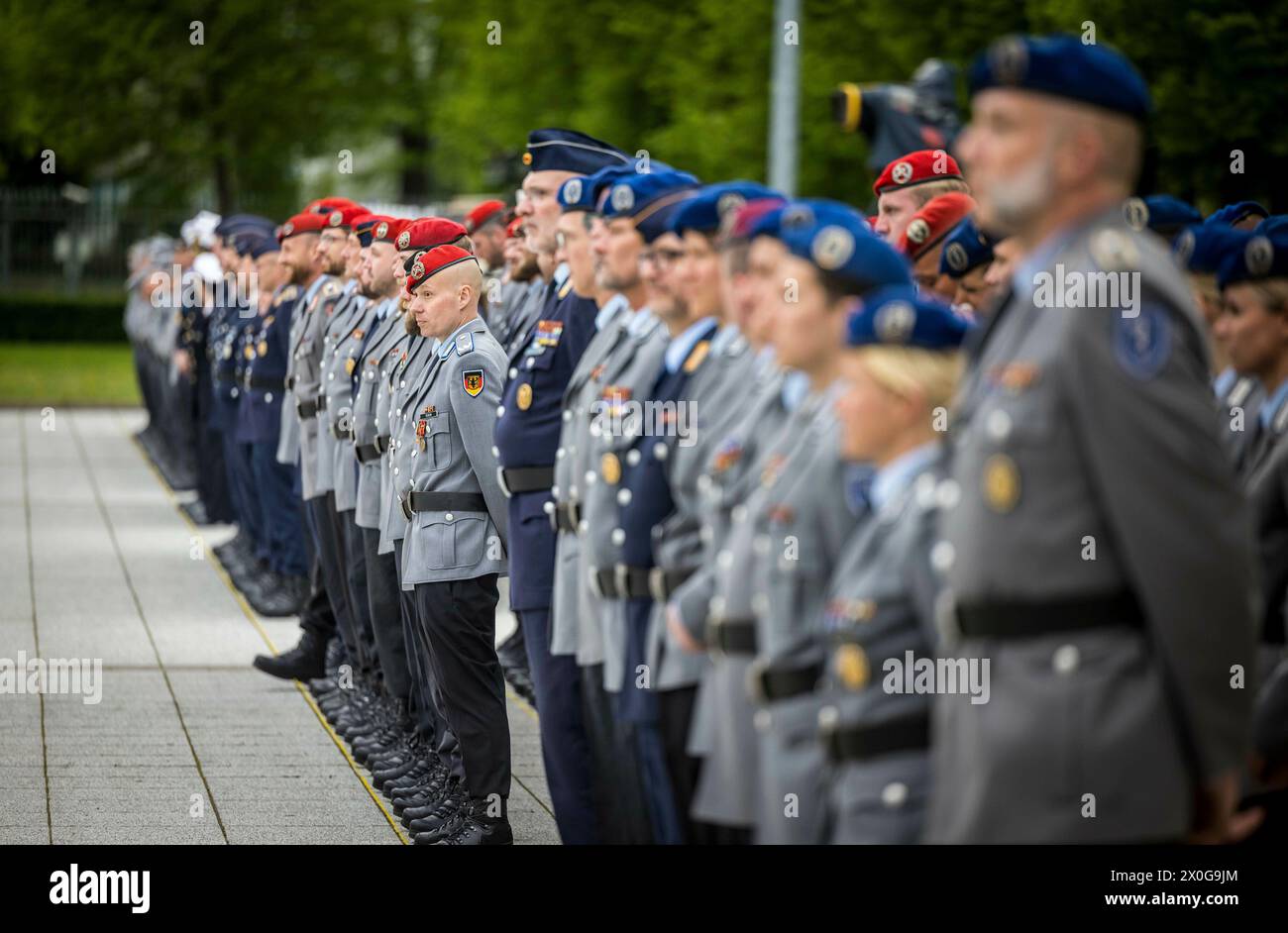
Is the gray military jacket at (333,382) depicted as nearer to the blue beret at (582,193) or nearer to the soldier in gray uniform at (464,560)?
the soldier in gray uniform at (464,560)

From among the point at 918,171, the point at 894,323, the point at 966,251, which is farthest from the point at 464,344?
the point at 894,323

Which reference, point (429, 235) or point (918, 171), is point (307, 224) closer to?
point (429, 235)

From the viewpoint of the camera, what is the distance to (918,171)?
323 inches

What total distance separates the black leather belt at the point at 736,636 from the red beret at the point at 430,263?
11.8 ft

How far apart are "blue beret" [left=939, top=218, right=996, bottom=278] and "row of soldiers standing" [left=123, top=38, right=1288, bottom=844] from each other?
0.01 metres

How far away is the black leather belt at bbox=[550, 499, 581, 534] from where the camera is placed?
6.23 m

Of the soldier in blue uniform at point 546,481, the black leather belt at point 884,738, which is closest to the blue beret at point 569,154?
the soldier in blue uniform at point 546,481

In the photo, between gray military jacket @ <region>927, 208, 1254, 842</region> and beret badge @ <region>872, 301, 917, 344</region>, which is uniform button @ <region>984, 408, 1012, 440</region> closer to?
gray military jacket @ <region>927, 208, 1254, 842</region>

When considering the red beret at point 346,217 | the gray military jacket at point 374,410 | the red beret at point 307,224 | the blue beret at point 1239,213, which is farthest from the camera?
the red beret at point 307,224

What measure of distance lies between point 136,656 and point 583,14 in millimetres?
25511

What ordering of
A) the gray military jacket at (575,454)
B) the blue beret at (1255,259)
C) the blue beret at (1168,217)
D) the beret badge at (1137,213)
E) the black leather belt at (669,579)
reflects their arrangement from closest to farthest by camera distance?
the blue beret at (1255,259) < the black leather belt at (669,579) < the gray military jacket at (575,454) < the beret badge at (1137,213) < the blue beret at (1168,217)

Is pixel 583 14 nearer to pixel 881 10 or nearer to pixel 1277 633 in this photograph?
pixel 881 10

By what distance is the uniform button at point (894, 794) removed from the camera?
13.9 ft
